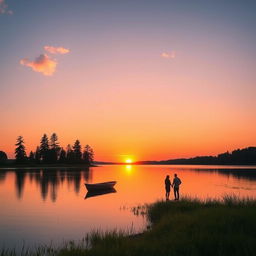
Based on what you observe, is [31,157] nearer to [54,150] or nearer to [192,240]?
[54,150]

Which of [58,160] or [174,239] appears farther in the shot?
[58,160]

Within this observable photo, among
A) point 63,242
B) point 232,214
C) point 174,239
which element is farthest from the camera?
point 63,242

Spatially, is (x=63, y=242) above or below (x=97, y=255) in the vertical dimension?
below

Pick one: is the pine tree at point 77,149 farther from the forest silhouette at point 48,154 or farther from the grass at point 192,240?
the grass at point 192,240

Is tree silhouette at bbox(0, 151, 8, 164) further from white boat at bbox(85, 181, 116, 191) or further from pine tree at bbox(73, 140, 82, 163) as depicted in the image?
white boat at bbox(85, 181, 116, 191)

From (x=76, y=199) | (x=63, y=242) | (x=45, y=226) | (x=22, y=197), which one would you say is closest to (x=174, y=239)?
(x=63, y=242)

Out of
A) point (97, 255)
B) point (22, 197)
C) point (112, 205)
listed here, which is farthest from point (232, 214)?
point (22, 197)

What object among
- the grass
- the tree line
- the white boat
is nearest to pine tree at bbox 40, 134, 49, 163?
the tree line

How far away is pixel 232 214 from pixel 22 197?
29.2 metres

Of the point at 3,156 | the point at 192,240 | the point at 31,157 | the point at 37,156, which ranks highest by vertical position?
the point at 3,156

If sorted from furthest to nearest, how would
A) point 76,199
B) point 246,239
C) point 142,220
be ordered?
point 76,199 → point 142,220 → point 246,239

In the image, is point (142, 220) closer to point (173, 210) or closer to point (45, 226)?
point (173, 210)

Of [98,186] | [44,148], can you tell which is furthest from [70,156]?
[98,186]

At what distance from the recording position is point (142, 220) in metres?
23.0
